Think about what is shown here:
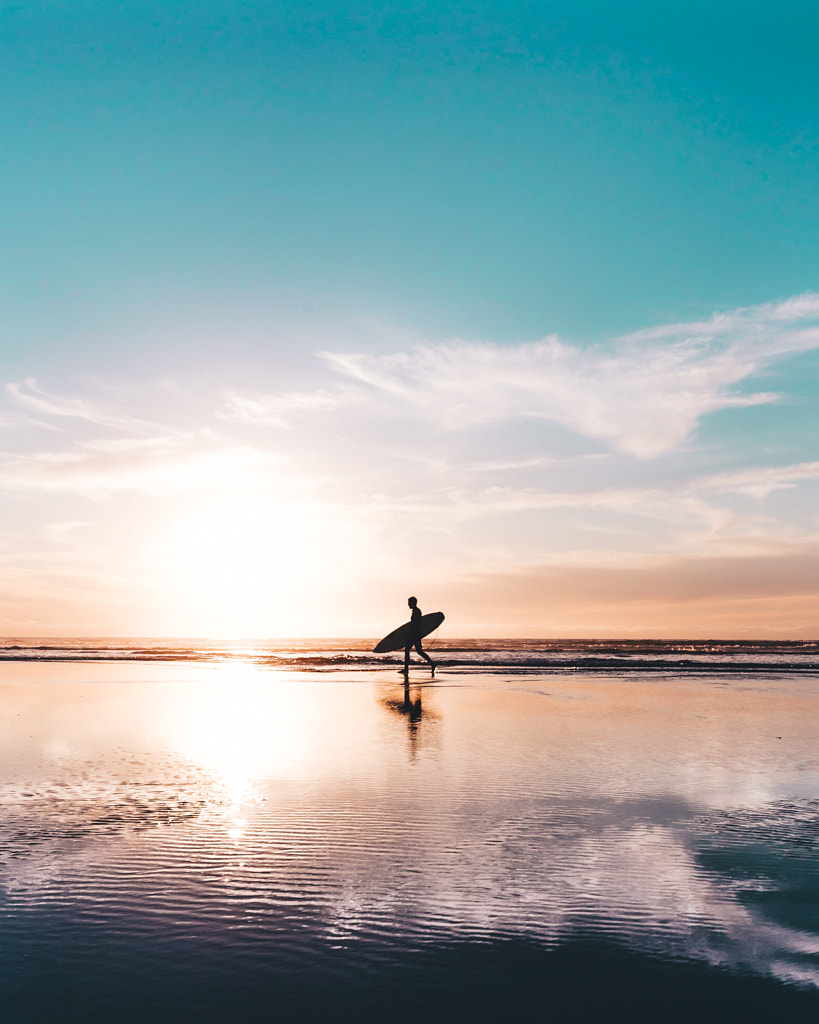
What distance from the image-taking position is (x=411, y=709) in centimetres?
1692

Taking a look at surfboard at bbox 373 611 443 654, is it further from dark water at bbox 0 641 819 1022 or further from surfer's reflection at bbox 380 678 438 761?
dark water at bbox 0 641 819 1022

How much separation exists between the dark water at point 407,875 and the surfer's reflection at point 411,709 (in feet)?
0.83

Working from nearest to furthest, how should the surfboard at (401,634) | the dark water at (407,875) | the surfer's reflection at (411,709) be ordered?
the dark water at (407,875) < the surfer's reflection at (411,709) < the surfboard at (401,634)


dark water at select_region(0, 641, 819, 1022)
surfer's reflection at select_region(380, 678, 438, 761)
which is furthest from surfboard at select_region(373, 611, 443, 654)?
dark water at select_region(0, 641, 819, 1022)

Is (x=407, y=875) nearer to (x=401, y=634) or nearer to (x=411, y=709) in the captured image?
(x=411, y=709)

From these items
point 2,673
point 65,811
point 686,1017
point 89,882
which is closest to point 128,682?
point 2,673

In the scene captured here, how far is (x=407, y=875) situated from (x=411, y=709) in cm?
1117

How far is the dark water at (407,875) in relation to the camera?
412cm

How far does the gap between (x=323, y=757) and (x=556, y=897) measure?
591 cm

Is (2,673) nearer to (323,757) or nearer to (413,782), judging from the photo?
(323,757)

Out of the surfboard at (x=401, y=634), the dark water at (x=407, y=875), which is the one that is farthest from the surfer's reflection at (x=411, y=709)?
the surfboard at (x=401, y=634)

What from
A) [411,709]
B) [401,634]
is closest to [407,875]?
[411,709]

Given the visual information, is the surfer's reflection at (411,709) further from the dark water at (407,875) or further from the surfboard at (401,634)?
the surfboard at (401,634)

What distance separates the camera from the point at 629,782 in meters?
9.36
